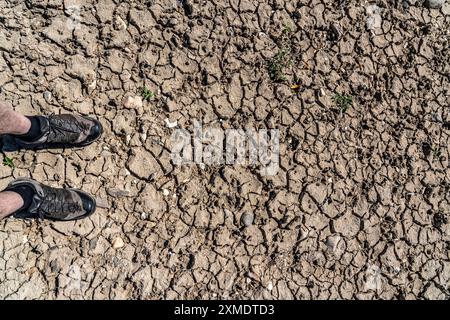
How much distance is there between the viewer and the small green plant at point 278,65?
3.86 m

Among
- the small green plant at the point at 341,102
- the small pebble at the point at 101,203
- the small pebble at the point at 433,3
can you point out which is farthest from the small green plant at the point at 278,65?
the small pebble at the point at 101,203

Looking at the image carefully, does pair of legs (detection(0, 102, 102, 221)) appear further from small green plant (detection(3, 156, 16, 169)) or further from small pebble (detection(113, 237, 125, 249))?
small pebble (detection(113, 237, 125, 249))

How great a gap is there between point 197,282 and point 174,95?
1417mm

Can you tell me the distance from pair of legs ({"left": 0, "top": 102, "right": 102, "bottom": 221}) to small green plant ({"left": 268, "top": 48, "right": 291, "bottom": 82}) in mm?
1409

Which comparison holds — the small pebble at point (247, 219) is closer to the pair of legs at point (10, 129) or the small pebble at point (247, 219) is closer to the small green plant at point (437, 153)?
the pair of legs at point (10, 129)

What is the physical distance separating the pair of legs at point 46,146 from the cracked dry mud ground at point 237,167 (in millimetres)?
136

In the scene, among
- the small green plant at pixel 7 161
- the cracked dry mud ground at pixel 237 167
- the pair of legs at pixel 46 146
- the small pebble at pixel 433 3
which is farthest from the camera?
the small pebble at pixel 433 3

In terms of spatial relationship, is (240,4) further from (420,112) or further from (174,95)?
(420,112)

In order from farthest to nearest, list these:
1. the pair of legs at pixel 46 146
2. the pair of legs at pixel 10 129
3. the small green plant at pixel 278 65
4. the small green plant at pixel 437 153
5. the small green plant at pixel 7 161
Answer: the small green plant at pixel 437 153
the small green plant at pixel 278 65
the small green plant at pixel 7 161
the pair of legs at pixel 46 146
the pair of legs at pixel 10 129

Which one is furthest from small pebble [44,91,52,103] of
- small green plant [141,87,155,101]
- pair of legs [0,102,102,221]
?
small green plant [141,87,155,101]

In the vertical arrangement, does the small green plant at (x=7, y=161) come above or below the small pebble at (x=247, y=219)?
above

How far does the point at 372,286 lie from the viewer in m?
3.81

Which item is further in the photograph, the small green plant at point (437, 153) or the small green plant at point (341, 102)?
the small green plant at point (437, 153)

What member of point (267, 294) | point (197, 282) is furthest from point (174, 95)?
point (267, 294)
